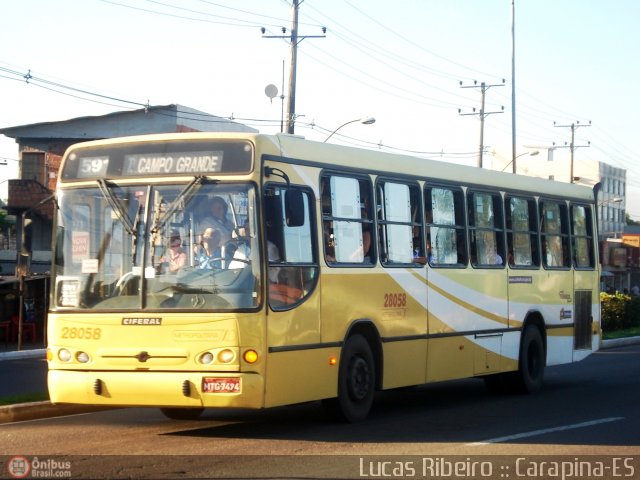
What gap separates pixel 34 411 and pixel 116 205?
350cm

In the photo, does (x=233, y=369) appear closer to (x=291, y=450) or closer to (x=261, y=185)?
(x=291, y=450)

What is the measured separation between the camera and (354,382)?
12367 mm

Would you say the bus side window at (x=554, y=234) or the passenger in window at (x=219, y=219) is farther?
the bus side window at (x=554, y=234)

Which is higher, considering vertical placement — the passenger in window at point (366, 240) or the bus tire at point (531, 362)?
the passenger in window at point (366, 240)

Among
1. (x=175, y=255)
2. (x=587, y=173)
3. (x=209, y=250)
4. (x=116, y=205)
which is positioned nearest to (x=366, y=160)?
(x=209, y=250)

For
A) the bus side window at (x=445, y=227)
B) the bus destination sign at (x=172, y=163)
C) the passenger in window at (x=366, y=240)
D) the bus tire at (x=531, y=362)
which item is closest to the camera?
the bus destination sign at (x=172, y=163)

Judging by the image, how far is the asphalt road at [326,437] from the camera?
9.52m

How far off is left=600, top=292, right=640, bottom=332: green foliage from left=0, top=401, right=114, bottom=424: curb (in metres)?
27.0

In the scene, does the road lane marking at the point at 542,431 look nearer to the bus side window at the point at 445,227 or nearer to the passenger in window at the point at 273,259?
the passenger in window at the point at 273,259

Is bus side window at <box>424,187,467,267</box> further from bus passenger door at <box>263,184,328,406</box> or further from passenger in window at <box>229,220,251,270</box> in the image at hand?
passenger in window at <box>229,220,251,270</box>

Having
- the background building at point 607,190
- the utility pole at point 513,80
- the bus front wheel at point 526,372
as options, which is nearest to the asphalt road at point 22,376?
the bus front wheel at point 526,372

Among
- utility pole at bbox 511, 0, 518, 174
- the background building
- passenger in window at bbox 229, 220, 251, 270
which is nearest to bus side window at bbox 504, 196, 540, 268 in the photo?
passenger in window at bbox 229, 220, 251, 270

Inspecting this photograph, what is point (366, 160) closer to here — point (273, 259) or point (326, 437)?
point (273, 259)

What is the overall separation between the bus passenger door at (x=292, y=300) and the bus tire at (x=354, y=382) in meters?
0.38
